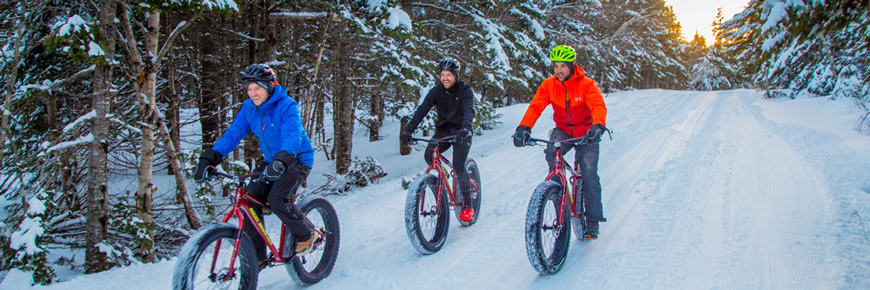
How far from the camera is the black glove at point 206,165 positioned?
3.21m

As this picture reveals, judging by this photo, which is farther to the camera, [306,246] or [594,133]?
[594,133]

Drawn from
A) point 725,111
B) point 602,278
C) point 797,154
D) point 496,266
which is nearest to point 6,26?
point 496,266

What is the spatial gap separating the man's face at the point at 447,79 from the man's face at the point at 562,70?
121cm

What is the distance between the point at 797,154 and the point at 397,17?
25.6 ft

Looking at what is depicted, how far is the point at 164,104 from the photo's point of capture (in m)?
9.48

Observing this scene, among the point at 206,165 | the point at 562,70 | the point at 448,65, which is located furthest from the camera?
the point at 448,65

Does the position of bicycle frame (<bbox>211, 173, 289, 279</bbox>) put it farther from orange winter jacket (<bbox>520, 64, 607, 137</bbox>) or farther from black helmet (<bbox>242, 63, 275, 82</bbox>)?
orange winter jacket (<bbox>520, 64, 607, 137</bbox>)

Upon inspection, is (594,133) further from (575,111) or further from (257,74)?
(257,74)

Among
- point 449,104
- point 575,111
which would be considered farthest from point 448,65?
point 575,111

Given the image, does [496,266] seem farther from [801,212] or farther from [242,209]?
[801,212]

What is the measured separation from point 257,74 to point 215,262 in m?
1.42

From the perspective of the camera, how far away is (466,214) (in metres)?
5.27

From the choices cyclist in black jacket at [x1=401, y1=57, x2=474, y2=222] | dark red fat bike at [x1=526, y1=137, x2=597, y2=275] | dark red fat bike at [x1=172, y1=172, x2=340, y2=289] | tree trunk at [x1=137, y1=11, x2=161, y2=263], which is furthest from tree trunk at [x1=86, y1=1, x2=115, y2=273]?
dark red fat bike at [x1=526, y1=137, x2=597, y2=275]

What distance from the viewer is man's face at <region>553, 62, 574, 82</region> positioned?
4.46 m
